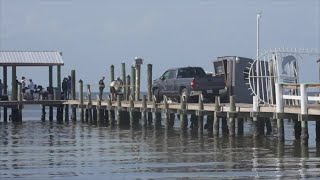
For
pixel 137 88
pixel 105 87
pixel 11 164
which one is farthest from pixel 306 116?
pixel 105 87

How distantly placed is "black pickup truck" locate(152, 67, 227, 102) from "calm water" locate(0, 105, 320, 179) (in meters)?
2.39

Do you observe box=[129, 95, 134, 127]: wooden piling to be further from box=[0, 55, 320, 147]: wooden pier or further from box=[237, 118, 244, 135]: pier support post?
box=[237, 118, 244, 135]: pier support post

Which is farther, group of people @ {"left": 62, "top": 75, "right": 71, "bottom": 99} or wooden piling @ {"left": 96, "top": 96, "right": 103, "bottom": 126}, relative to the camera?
group of people @ {"left": 62, "top": 75, "right": 71, "bottom": 99}

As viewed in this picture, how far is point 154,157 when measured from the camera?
25.2 m

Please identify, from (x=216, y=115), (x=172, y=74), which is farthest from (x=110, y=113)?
(x=216, y=115)

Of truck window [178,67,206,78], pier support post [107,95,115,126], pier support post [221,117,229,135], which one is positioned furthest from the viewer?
pier support post [107,95,115,126]

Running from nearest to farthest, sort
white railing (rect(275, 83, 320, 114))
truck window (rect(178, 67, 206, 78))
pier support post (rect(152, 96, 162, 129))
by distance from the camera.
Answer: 1. white railing (rect(275, 83, 320, 114))
2. pier support post (rect(152, 96, 162, 129))
3. truck window (rect(178, 67, 206, 78))

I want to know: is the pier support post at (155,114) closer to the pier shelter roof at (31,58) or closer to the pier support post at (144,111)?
the pier support post at (144,111)

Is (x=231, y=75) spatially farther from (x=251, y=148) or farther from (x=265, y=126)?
(x=251, y=148)

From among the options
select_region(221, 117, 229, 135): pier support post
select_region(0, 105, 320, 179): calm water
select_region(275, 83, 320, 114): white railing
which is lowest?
select_region(0, 105, 320, 179): calm water

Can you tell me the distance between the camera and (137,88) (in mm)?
46156

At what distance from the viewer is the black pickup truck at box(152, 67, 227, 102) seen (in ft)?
126

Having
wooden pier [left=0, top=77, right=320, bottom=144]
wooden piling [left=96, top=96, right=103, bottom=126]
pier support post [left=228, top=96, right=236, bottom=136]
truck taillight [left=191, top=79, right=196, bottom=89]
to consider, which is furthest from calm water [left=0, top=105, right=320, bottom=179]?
wooden piling [left=96, top=96, right=103, bottom=126]

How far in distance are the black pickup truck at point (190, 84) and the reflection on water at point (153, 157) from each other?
7.63ft
